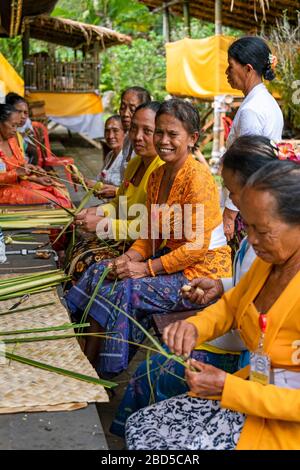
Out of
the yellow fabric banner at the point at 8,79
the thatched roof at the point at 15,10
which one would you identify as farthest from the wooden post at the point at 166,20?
the yellow fabric banner at the point at 8,79

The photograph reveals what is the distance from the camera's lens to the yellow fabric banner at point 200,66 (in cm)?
1062

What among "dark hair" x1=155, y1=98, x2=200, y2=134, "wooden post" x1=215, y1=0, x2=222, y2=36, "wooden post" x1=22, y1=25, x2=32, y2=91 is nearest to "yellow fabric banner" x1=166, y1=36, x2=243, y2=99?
"wooden post" x1=215, y1=0, x2=222, y2=36

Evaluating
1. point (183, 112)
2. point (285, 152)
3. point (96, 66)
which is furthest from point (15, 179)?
point (96, 66)

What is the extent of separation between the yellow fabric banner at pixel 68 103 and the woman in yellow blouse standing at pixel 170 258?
Result: 10290 millimetres

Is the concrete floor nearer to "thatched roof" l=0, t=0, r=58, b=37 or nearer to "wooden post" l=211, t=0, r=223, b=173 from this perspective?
"thatched roof" l=0, t=0, r=58, b=37

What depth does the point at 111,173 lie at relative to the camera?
17.4ft

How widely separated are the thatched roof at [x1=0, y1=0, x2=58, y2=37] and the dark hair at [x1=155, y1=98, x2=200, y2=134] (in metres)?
3.21

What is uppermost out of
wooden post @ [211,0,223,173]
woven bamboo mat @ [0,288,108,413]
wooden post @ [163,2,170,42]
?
wooden post @ [163,2,170,42]

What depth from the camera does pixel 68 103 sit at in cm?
1352

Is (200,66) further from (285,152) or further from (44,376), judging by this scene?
(44,376)

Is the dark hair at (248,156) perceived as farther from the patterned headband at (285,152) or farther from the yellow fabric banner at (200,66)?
the yellow fabric banner at (200,66)

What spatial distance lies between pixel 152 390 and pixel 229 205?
1.74 m

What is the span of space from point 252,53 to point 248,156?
178 cm

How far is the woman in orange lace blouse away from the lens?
5223mm
